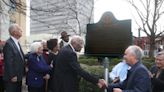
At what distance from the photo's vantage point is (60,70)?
8727 mm

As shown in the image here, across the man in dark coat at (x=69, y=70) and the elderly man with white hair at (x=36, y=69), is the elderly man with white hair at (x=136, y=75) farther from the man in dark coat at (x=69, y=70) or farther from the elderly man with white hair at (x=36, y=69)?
the elderly man with white hair at (x=36, y=69)

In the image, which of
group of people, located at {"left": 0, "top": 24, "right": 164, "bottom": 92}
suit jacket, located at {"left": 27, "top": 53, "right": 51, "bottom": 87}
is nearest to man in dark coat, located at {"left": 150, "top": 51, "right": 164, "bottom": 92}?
group of people, located at {"left": 0, "top": 24, "right": 164, "bottom": 92}

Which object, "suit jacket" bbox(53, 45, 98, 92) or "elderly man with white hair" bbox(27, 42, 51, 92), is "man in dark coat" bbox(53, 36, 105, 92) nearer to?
"suit jacket" bbox(53, 45, 98, 92)

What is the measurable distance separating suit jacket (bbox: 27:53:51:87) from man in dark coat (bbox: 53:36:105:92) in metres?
0.85

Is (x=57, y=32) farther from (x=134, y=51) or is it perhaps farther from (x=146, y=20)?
(x=134, y=51)

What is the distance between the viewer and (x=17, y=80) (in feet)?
31.1

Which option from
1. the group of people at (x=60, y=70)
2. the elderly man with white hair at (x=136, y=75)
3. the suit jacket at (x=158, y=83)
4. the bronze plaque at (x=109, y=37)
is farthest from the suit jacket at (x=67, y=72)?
the elderly man with white hair at (x=136, y=75)

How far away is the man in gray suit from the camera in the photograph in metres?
9.38

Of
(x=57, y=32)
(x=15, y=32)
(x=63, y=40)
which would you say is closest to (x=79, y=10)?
(x=57, y=32)

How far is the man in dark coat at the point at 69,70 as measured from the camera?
8477 mm

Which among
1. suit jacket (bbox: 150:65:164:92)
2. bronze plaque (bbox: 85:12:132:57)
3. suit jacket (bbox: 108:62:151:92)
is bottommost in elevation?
suit jacket (bbox: 150:65:164:92)

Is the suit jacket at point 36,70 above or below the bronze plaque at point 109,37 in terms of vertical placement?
below

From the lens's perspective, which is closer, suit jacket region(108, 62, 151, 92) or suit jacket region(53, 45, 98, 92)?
suit jacket region(108, 62, 151, 92)

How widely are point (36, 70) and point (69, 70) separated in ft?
4.15
